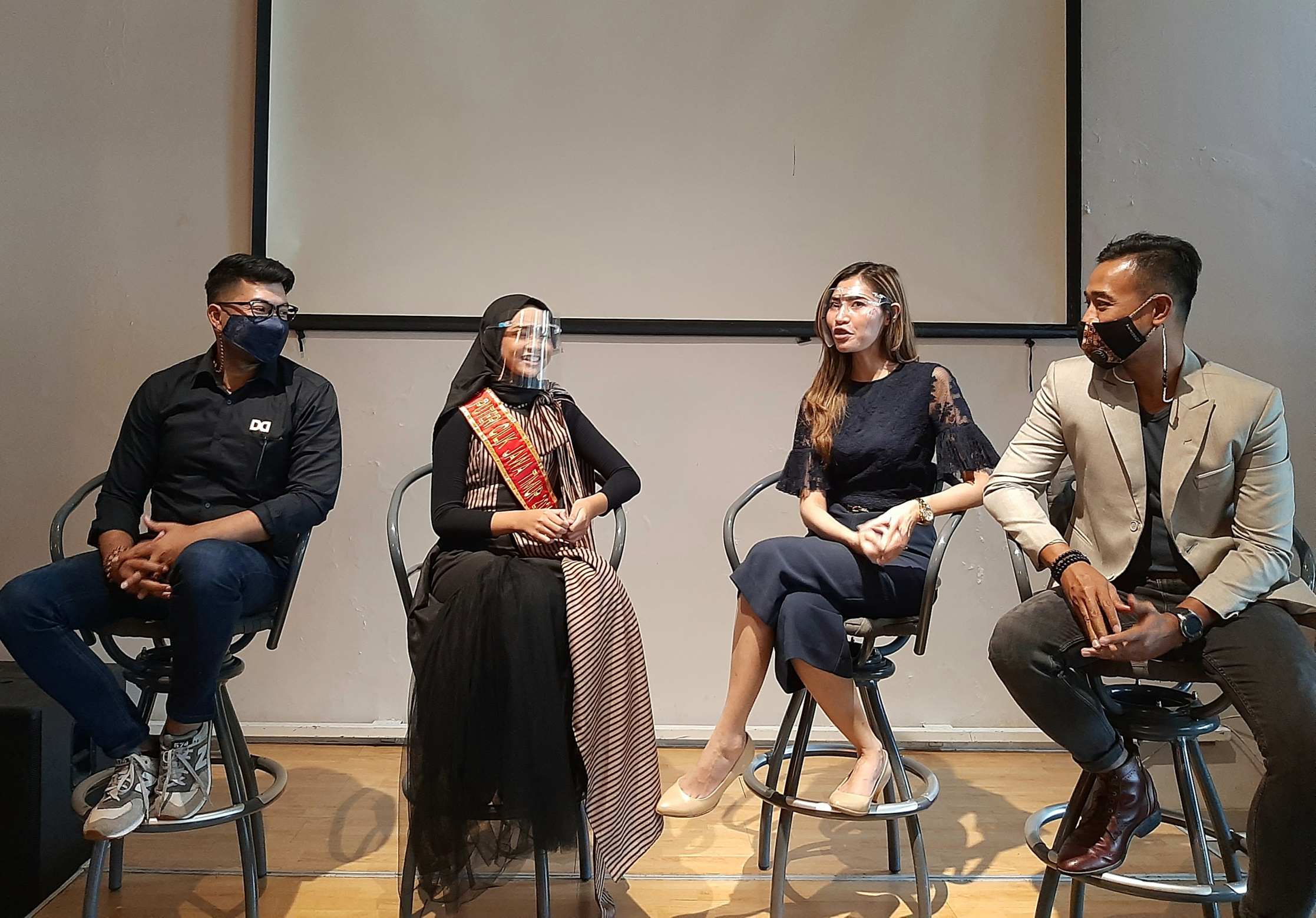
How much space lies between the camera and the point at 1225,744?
3.13 m

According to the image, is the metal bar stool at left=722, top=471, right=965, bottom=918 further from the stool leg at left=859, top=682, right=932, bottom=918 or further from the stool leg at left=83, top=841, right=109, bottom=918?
the stool leg at left=83, top=841, right=109, bottom=918

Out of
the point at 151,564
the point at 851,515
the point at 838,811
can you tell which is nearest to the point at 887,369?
the point at 851,515

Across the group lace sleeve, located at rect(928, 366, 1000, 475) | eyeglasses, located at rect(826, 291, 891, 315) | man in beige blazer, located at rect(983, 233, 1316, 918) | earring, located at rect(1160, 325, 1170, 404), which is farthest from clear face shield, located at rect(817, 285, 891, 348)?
earring, located at rect(1160, 325, 1170, 404)

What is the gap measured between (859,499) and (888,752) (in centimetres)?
61

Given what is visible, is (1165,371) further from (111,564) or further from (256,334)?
(111,564)

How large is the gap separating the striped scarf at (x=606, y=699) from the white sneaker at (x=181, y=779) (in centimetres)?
80

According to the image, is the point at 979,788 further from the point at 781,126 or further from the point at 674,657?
the point at 781,126

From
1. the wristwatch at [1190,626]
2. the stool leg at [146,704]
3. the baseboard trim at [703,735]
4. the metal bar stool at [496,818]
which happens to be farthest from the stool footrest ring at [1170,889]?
the stool leg at [146,704]

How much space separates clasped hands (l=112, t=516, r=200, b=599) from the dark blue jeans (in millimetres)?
69

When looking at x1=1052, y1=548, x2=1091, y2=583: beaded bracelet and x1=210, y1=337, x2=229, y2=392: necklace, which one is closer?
x1=1052, y1=548, x2=1091, y2=583: beaded bracelet

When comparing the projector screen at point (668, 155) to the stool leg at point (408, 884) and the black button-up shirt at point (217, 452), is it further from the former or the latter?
the stool leg at point (408, 884)

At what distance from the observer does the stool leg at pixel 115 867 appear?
234cm

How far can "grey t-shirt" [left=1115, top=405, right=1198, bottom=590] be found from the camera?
2080 mm

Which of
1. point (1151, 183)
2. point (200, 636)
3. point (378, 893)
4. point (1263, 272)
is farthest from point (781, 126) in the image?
point (378, 893)
